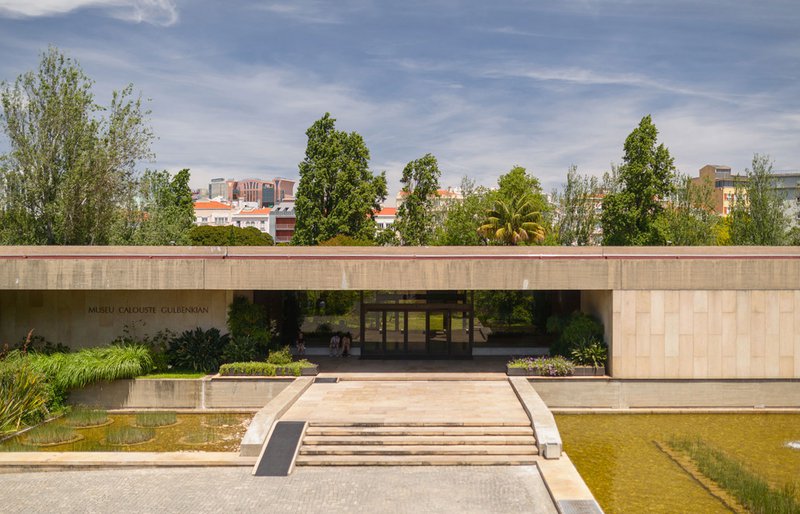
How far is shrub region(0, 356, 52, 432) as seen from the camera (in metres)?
20.4

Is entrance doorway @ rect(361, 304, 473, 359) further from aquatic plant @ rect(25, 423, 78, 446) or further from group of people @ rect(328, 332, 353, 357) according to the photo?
aquatic plant @ rect(25, 423, 78, 446)

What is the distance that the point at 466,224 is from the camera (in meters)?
56.6

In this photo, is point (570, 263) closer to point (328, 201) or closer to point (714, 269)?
point (714, 269)

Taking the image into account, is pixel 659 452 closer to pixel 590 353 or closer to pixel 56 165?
pixel 590 353

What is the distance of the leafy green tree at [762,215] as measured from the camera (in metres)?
47.2

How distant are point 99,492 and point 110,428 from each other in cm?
647

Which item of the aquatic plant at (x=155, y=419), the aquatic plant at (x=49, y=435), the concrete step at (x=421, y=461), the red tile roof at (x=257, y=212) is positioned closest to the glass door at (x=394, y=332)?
the aquatic plant at (x=155, y=419)

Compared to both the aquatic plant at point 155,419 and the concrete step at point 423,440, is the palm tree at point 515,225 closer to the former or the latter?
the aquatic plant at point 155,419

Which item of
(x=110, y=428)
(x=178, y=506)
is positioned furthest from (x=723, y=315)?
(x=110, y=428)

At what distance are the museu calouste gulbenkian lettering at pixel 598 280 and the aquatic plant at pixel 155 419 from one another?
14.6 feet

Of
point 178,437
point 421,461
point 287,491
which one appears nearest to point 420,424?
point 421,461

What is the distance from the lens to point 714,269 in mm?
23859

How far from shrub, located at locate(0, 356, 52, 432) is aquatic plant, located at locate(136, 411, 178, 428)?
290cm

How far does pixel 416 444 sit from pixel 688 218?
41.6 meters
